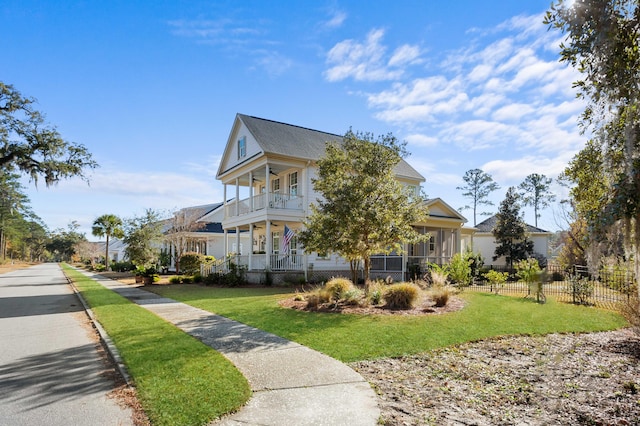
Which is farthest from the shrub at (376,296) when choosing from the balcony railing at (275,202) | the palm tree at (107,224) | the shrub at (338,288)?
the palm tree at (107,224)

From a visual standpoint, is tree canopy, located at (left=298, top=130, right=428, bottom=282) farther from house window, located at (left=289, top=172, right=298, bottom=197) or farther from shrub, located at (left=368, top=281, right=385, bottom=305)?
house window, located at (left=289, top=172, right=298, bottom=197)

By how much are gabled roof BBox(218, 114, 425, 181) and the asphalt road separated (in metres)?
13.1

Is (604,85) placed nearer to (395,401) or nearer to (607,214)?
(607,214)

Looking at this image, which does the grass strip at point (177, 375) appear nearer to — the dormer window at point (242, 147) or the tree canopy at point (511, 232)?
the dormer window at point (242, 147)

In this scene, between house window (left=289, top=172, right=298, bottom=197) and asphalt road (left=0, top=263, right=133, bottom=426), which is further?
house window (left=289, top=172, right=298, bottom=197)

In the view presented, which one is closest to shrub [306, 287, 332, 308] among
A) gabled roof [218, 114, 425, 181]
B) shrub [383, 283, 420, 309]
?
shrub [383, 283, 420, 309]

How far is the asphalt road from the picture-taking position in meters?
4.37

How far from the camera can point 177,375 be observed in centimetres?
545

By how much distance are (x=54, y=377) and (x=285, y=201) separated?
54.3ft

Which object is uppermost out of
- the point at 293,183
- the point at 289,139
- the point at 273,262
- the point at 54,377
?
the point at 289,139

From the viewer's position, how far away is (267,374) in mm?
5570

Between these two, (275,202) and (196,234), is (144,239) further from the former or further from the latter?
(275,202)

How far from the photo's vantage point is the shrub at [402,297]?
1103cm

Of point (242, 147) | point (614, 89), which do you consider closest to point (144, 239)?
point (242, 147)
